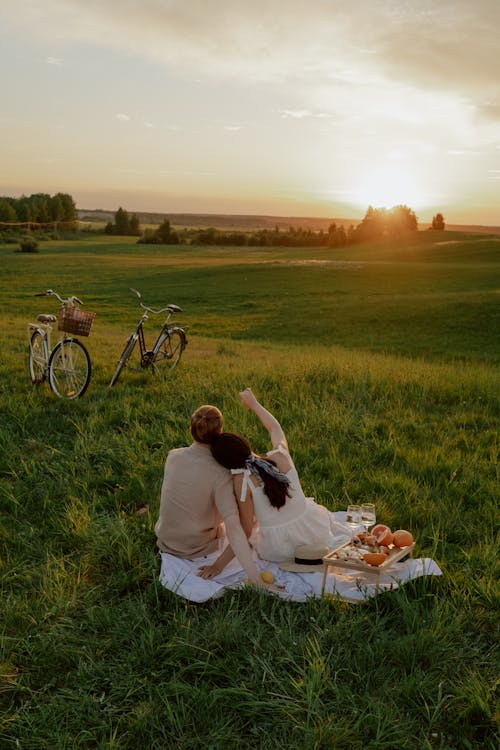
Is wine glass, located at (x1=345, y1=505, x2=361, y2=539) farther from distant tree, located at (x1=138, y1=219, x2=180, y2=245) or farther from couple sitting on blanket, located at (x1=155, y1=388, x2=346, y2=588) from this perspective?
distant tree, located at (x1=138, y1=219, x2=180, y2=245)

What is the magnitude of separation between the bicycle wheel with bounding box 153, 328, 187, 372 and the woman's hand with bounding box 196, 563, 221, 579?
7.48m

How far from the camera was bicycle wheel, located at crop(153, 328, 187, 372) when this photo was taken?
41.3 ft

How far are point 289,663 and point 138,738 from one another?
3.38ft

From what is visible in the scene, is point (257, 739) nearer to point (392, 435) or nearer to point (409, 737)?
point (409, 737)

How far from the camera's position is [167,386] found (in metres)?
10.9

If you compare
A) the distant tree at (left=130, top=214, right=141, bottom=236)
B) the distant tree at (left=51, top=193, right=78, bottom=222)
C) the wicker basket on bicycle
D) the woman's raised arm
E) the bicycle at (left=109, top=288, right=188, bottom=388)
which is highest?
the distant tree at (left=51, top=193, right=78, bottom=222)

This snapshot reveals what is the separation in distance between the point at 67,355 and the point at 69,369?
257mm

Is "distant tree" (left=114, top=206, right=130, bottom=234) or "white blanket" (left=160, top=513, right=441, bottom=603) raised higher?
"distant tree" (left=114, top=206, right=130, bottom=234)

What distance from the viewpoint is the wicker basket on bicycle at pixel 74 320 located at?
32.5ft

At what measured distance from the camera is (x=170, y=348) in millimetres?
Result: 12789

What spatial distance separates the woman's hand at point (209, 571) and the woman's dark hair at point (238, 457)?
697mm

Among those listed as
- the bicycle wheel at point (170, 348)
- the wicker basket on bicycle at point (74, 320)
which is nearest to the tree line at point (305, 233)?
the bicycle wheel at point (170, 348)

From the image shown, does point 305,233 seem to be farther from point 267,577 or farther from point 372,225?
point 267,577

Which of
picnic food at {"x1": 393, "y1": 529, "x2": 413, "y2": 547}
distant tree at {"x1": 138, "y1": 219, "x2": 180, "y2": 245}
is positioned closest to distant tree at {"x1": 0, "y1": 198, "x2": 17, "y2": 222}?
distant tree at {"x1": 138, "y1": 219, "x2": 180, "y2": 245}
